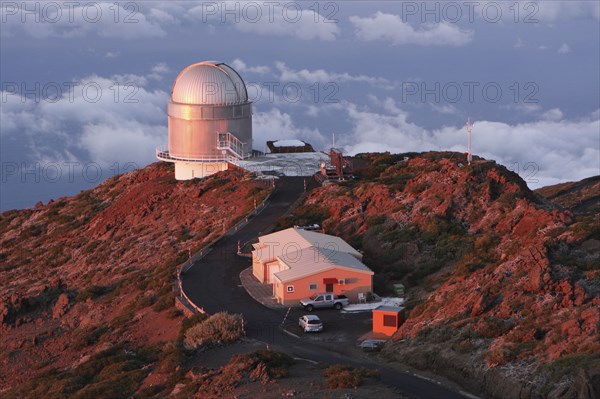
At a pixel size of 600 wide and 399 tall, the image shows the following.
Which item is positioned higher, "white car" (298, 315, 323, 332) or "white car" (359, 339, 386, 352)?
"white car" (298, 315, 323, 332)

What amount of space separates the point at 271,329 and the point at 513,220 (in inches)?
409

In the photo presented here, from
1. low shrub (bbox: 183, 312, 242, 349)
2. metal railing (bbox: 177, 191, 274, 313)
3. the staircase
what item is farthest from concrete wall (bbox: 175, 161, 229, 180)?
low shrub (bbox: 183, 312, 242, 349)

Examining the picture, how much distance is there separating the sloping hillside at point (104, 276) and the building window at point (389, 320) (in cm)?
549

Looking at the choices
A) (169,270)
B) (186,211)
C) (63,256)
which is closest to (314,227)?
(169,270)

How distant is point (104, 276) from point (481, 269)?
16590mm

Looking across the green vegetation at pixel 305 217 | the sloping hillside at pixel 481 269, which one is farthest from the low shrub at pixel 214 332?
the green vegetation at pixel 305 217

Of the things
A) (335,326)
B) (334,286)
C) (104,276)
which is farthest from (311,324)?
(104,276)

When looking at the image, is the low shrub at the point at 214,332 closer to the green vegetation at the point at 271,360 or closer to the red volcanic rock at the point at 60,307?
the green vegetation at the point at 271,360

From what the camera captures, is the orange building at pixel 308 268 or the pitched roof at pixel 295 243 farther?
the pitched roof at pixel 295 243

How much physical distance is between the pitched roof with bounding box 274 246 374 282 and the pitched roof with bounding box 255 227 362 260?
492mm

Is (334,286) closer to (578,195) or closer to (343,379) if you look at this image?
(343,379)

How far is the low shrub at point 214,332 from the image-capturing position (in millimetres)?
26484

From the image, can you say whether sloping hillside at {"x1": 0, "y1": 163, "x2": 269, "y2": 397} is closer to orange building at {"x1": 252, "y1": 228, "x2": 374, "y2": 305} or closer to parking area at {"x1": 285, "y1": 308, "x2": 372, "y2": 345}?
orange building at {"x1": 252, "y1": 228, "x2": 374, "y2": 305}

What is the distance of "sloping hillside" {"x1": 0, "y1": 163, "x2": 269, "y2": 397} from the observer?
2788 centimetres
